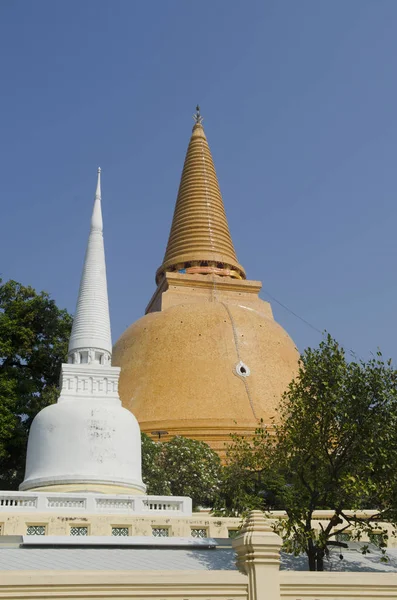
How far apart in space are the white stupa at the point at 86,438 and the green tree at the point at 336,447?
5.80m

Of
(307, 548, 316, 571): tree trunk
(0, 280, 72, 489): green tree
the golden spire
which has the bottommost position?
(307, 548, 316, 571): tree trunk

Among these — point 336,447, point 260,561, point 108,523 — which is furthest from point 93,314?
point 260,561

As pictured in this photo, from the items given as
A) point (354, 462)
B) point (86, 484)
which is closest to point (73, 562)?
point (354, 462)

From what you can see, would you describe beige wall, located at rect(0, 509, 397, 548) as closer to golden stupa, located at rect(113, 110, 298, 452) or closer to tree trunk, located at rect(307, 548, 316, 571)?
tree trunk, located at rect(307, 548, 316, 571)

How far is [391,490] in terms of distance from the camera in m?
13.1

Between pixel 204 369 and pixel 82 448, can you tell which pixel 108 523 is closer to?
pixel 82 448

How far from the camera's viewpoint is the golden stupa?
31.1 m

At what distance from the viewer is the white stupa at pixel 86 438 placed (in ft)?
62.8

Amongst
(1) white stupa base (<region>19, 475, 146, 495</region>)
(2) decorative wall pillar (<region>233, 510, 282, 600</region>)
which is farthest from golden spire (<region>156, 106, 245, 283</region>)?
(2) decorative wall pillar (<region>233, 510, 282, 600</region>)

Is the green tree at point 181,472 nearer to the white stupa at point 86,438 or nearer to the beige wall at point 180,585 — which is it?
the white stupa at point 86,438

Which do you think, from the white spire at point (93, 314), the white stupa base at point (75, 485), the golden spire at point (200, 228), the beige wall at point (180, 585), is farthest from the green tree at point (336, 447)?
the golden spire at point (200, 228)

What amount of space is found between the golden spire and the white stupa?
21.6 meters

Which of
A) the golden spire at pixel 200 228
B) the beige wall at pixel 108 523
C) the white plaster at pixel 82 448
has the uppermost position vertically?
the golden spire at pixel 200 228

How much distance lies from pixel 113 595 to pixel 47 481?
414 inches
